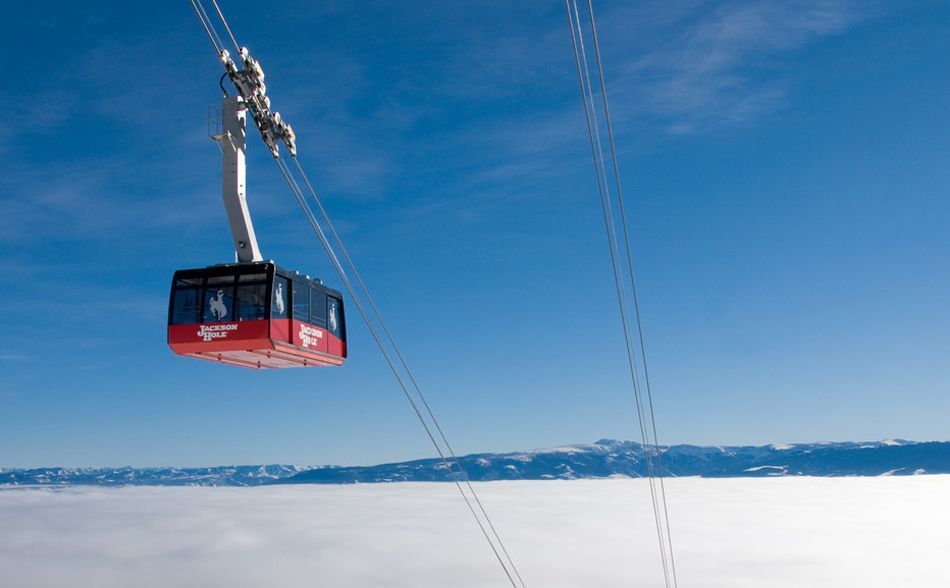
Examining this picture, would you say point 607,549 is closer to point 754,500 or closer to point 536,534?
point 536,534

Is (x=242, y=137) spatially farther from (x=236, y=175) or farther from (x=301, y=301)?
(x=301, y=301)

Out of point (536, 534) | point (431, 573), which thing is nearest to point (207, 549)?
Result: point (431, 573)

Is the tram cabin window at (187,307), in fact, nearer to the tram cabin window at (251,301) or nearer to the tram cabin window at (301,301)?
the tram cabin window at (251,301)

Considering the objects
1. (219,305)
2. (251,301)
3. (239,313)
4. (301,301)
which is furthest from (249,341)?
(301,301)

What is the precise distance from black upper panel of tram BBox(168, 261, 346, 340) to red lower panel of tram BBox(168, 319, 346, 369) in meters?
0.18

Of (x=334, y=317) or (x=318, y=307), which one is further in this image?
(x=334, y=317)

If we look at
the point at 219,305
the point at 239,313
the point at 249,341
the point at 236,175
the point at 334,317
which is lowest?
the point at 249,341

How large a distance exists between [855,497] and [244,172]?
561 ft

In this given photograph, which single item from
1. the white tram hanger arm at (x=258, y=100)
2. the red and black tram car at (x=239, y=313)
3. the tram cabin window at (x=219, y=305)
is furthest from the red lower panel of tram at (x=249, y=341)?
the white tram hanger arm at (x=258, y=100)

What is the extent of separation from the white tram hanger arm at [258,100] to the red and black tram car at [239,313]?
3.68 m

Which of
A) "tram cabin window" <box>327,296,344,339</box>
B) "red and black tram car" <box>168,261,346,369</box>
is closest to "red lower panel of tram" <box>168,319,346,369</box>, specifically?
"red and black tram car" <box>168,261,346,369</box>

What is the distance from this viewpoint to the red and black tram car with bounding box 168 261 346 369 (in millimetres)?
19312

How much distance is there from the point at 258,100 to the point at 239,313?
5.70m

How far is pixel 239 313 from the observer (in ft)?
63.5
